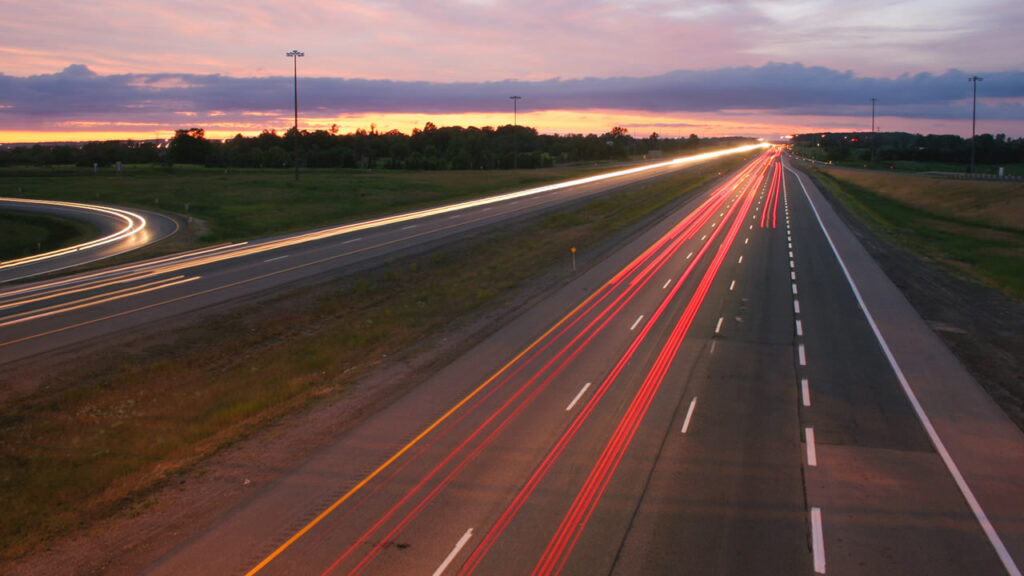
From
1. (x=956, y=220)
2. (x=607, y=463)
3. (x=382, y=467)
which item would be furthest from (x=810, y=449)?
(x=956, y=220)

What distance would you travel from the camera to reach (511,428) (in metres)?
13.9

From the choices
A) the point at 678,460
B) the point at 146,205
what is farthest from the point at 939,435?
the point at 146,205

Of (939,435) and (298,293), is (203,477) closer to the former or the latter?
(939,435)

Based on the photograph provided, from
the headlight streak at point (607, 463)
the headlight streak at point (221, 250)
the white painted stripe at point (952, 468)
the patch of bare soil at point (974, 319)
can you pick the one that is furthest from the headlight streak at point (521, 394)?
the headlight streak at point (221, 250)

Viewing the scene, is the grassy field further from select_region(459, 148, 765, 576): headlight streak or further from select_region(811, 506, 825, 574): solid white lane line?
select_region(811, 506, 825, 574): solid white lane line

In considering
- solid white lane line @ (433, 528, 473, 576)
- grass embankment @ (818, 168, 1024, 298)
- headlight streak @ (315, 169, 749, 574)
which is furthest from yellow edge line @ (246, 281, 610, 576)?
grass embankment @ (818, 168, 1024, 298)

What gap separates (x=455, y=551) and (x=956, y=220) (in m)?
63.5

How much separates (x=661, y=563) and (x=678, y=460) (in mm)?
3446

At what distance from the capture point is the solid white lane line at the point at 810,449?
12.5 metres

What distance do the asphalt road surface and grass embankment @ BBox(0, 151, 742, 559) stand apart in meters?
15.6

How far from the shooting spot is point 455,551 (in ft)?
31.1

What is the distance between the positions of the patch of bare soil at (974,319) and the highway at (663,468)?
24.2 inches

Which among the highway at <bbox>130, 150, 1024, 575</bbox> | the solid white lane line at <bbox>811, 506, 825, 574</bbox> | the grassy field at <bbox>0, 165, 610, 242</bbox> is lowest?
the solid white lane line at <bbox>811, 506, 825, 574</bbox>

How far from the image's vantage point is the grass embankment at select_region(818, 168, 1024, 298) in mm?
34906
